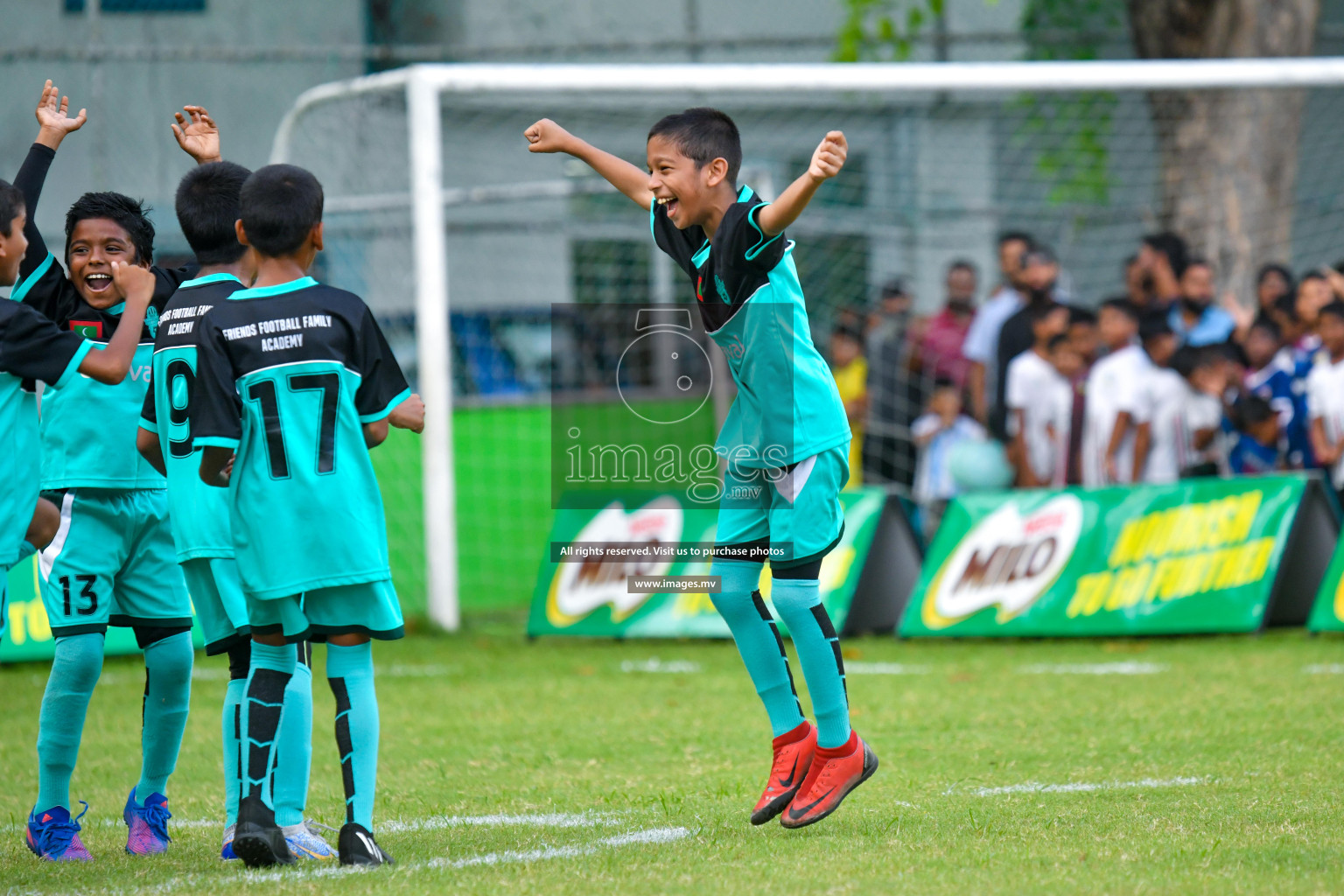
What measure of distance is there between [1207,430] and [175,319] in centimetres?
773

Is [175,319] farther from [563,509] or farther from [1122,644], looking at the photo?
[1122,644]

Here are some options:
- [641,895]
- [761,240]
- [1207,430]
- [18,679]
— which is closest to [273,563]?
[641,895]

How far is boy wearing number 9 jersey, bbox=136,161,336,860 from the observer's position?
404cm

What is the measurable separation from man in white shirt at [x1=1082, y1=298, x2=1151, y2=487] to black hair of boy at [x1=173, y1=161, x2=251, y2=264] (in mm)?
7185

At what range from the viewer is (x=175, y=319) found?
4.04 m

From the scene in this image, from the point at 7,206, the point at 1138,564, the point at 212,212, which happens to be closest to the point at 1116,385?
the point at 1138,564

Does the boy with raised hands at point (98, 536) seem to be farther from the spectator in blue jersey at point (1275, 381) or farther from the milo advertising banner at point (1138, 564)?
the spectator in blue jersey at point (1275, 381)

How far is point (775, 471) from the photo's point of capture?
14.4ft

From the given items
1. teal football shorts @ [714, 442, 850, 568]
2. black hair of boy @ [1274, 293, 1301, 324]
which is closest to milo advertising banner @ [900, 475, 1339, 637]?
black hair of boy @ [1274, 293, 1301, 324]

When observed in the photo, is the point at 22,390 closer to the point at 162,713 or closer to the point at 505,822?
the point at 162,713

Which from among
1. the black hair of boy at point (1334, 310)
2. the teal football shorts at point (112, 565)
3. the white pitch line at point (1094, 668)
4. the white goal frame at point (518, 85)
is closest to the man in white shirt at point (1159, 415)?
the black hair of boy at point (1334, 310)

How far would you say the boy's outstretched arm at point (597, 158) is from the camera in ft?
15.8

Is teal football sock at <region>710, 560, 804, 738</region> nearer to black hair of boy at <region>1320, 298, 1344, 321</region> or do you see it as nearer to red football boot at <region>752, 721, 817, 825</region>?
red football boot at <region>752, 721, 817, 825</region>

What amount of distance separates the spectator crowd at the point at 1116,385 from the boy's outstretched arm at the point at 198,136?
5.93 metres
